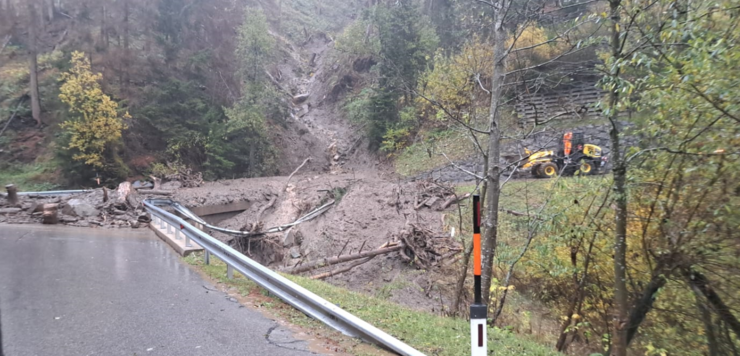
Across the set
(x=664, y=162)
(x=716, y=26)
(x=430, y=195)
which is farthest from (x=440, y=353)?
(x=430, y=195)

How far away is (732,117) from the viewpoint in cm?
467

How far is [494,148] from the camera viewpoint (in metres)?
8.06

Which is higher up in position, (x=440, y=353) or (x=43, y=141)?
(x=43, y=141)

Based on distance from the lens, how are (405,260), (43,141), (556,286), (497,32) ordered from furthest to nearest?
1. (43,141)
2. (405,260)
3. (556,286)
4. (497,32)

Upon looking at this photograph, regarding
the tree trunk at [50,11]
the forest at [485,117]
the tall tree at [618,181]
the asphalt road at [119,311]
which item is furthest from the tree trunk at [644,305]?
the tree trunk at [50,11]

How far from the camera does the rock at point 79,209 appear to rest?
16219 millimetres

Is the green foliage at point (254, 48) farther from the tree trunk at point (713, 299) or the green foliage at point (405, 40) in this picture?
the tree trunk at point (713, 299)

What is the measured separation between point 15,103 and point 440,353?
A: 1665 inches

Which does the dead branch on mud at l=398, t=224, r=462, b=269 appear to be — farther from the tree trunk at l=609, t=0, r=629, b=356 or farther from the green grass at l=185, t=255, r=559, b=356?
the tree trunk at l=609, t=0, r=629, b=356

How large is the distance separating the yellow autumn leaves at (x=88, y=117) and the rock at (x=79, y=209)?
1234 centimetres

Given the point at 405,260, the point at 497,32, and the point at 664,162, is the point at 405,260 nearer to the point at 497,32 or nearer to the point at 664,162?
the point at 497,32

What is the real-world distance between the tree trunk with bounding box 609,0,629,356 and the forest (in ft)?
0.09

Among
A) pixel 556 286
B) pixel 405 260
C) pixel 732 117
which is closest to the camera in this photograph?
pixel 732 117

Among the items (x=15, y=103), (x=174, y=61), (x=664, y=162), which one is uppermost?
(x=174, y=61)
